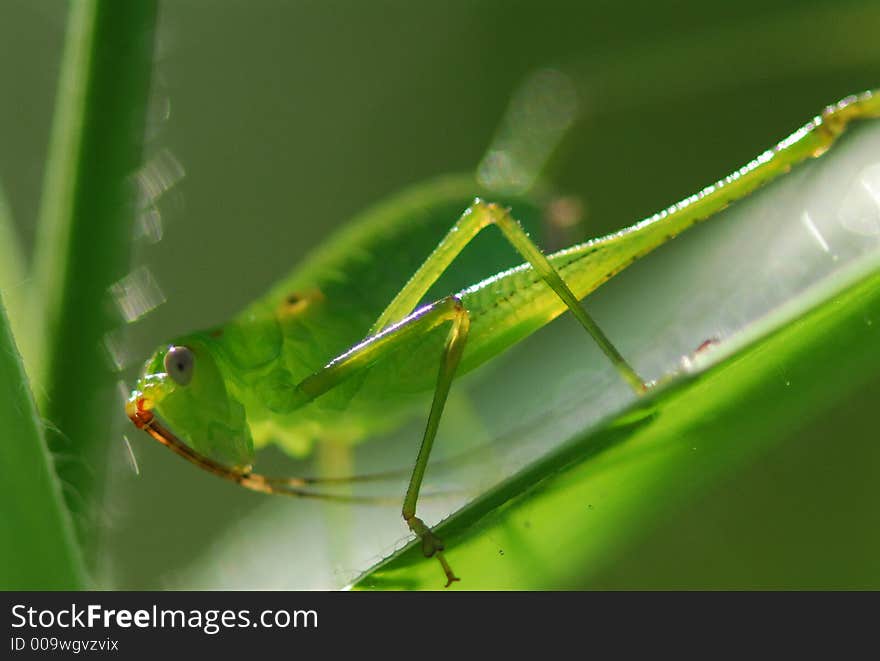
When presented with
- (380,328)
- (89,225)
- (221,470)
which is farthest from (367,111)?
(89,225)

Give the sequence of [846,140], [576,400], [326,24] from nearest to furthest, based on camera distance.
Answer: [576,400] → [846,140] → [326,24]

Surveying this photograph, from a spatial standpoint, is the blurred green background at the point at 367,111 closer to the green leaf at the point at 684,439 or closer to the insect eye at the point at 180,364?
the insect eye at the point at 180,364


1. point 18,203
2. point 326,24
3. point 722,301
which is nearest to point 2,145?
point 18,203

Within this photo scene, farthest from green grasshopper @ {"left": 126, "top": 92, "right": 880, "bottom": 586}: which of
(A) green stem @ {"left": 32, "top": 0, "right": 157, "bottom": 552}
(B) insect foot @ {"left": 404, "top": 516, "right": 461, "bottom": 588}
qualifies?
(A) green stem @ {"left": 32, "top": 0, "right": 157, "bottom": 552}

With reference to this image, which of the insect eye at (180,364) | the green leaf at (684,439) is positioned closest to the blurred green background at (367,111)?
the insect eye at (180,364)

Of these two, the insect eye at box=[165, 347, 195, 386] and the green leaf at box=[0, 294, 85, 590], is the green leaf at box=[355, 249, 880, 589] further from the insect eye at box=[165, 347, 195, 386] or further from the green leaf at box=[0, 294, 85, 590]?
the insect eye at box=[165, 347, 195, 386]

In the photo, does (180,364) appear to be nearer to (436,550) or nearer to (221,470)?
(221,470)

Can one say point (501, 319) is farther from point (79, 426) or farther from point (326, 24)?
point (326, 24)
